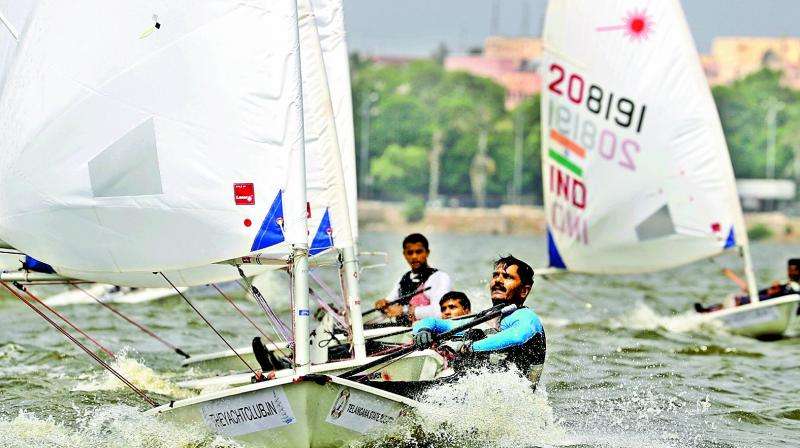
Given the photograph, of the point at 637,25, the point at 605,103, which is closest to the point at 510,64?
the point at 637,25

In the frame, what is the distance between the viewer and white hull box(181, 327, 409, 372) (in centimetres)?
1077

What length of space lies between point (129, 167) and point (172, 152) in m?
0.27

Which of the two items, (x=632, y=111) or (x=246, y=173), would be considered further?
(x=632, y=111)

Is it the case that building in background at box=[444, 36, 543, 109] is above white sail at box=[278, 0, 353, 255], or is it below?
above

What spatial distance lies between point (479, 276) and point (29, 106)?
22050 millimetres

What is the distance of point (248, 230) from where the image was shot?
7.91m

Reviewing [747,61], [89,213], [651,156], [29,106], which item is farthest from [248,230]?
[747,61]

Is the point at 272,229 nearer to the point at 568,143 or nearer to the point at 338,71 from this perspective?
the point at 338,71

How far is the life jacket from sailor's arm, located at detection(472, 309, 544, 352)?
9.00 ft

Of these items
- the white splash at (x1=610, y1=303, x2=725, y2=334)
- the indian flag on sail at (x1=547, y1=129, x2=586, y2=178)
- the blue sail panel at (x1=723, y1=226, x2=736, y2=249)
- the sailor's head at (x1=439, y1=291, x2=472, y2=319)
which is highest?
the indian flag on sail at (x1=547, y1=129, x2=586, y2=178)

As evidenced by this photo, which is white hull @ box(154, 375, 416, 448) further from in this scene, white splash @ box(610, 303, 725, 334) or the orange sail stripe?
the orange sail stripe

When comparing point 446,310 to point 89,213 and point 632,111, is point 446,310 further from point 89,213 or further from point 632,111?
point 632,111

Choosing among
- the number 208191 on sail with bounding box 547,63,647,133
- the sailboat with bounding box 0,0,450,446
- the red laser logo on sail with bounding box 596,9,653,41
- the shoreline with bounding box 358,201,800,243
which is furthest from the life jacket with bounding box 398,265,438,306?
the shoreline with bounding box 358,201,800,243

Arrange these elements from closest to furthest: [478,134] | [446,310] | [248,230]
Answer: [248,230], [446,310], [478,134]
